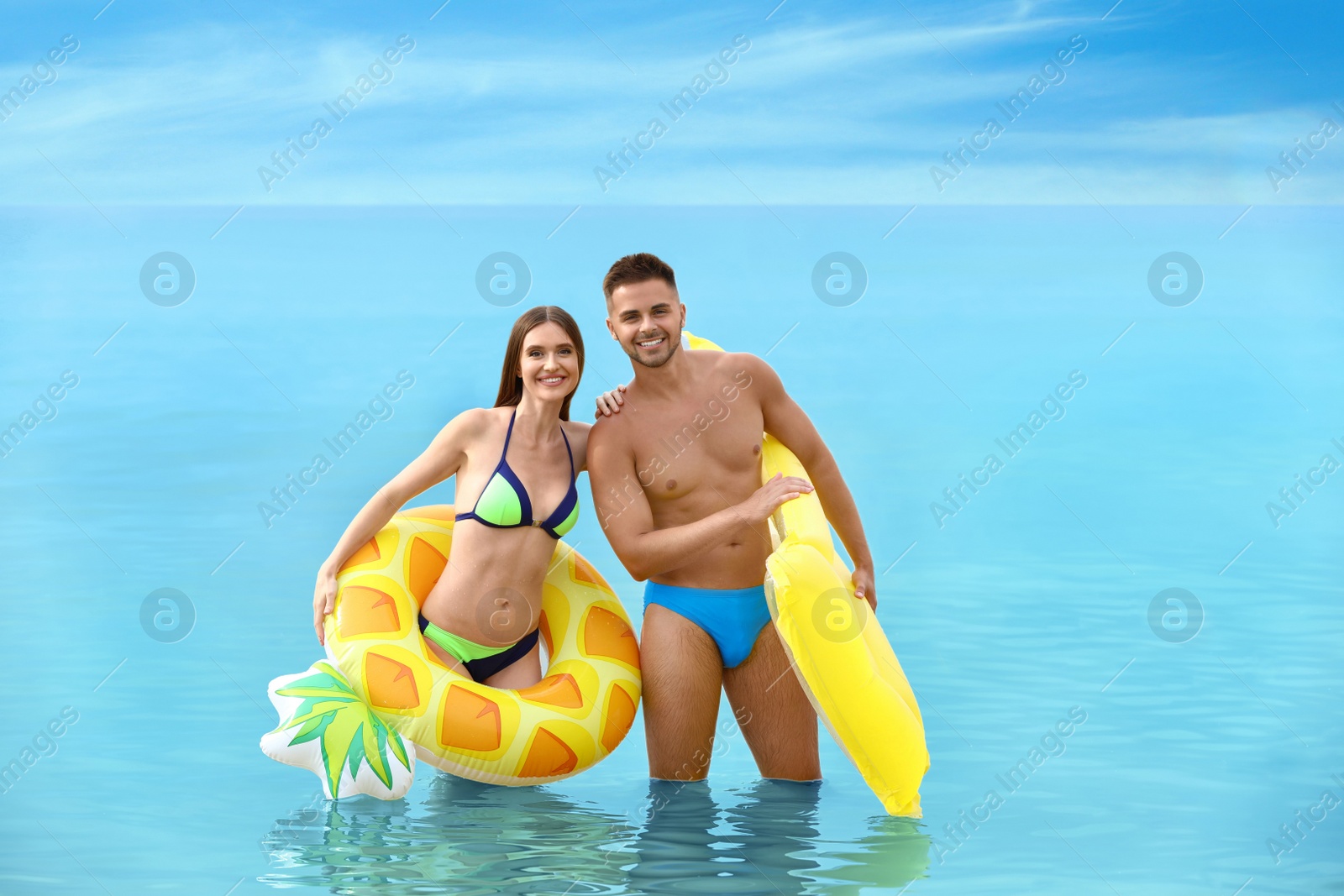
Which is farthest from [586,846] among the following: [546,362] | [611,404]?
[546,362]

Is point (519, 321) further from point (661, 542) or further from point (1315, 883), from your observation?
point (1315, 883)

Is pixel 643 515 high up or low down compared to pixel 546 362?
down

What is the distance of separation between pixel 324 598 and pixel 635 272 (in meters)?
1.47

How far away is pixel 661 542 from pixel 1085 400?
15035mm

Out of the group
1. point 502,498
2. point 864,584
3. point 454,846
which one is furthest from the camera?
point 864,584

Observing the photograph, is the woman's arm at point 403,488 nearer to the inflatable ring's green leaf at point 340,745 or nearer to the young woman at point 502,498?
the young woman at point 502,498

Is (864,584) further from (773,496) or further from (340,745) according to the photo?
(340,745)

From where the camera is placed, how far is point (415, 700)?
14.0 ft

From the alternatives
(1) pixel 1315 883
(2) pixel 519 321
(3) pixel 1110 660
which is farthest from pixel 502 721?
(3) pixel 1110 660

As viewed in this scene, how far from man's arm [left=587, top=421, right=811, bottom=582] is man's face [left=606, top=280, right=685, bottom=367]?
10.4 inches

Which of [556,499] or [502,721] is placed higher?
[556,499]

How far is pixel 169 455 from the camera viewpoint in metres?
14.4

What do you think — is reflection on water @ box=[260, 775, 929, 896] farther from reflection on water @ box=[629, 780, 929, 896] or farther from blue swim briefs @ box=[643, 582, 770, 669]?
blue swim briefs @ box=[643, 582, 770, 669]

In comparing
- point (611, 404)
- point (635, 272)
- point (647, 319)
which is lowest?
point (611, 404)
